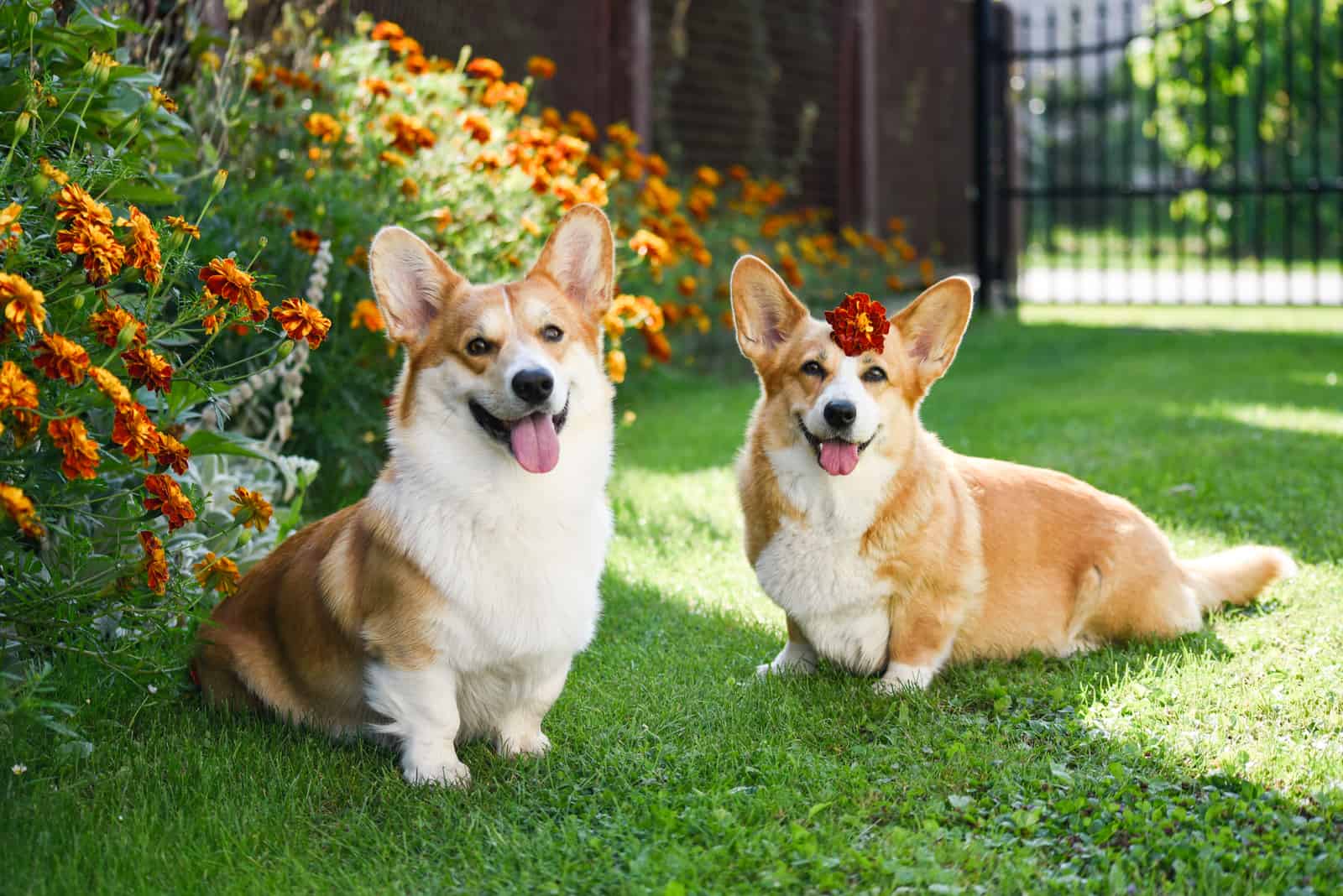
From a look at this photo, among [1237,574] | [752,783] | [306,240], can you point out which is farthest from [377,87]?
[1237,574]

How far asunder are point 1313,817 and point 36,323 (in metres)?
2.34

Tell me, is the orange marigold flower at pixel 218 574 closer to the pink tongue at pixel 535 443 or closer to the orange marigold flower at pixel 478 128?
the pink tongue at pixel 535 443

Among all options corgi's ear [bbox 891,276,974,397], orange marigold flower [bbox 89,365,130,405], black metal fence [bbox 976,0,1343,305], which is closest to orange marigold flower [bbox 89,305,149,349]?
orange marigold flower [bbox 89,365,130,405]

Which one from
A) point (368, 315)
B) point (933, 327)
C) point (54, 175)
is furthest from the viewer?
point (368, 315)

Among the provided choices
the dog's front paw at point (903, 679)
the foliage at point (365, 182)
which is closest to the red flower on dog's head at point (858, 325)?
the dog's front paw at point (903, 679)

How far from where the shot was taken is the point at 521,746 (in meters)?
2.77

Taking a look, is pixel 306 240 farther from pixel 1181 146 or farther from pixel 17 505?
pixel 1181 146

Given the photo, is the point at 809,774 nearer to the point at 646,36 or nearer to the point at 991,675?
the point at 991,675

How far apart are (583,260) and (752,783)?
116 cm

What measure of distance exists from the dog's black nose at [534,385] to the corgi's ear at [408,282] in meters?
0.33

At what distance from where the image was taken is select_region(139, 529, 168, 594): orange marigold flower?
2416 millimetres

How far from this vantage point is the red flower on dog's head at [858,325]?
9.90ft

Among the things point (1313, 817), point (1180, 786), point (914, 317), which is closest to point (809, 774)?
point (1180, 786)

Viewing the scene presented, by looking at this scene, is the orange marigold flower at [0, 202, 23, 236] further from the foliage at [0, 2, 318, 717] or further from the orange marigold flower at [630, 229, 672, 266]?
the orange marigold flower at [630, 229, 672, 266]
